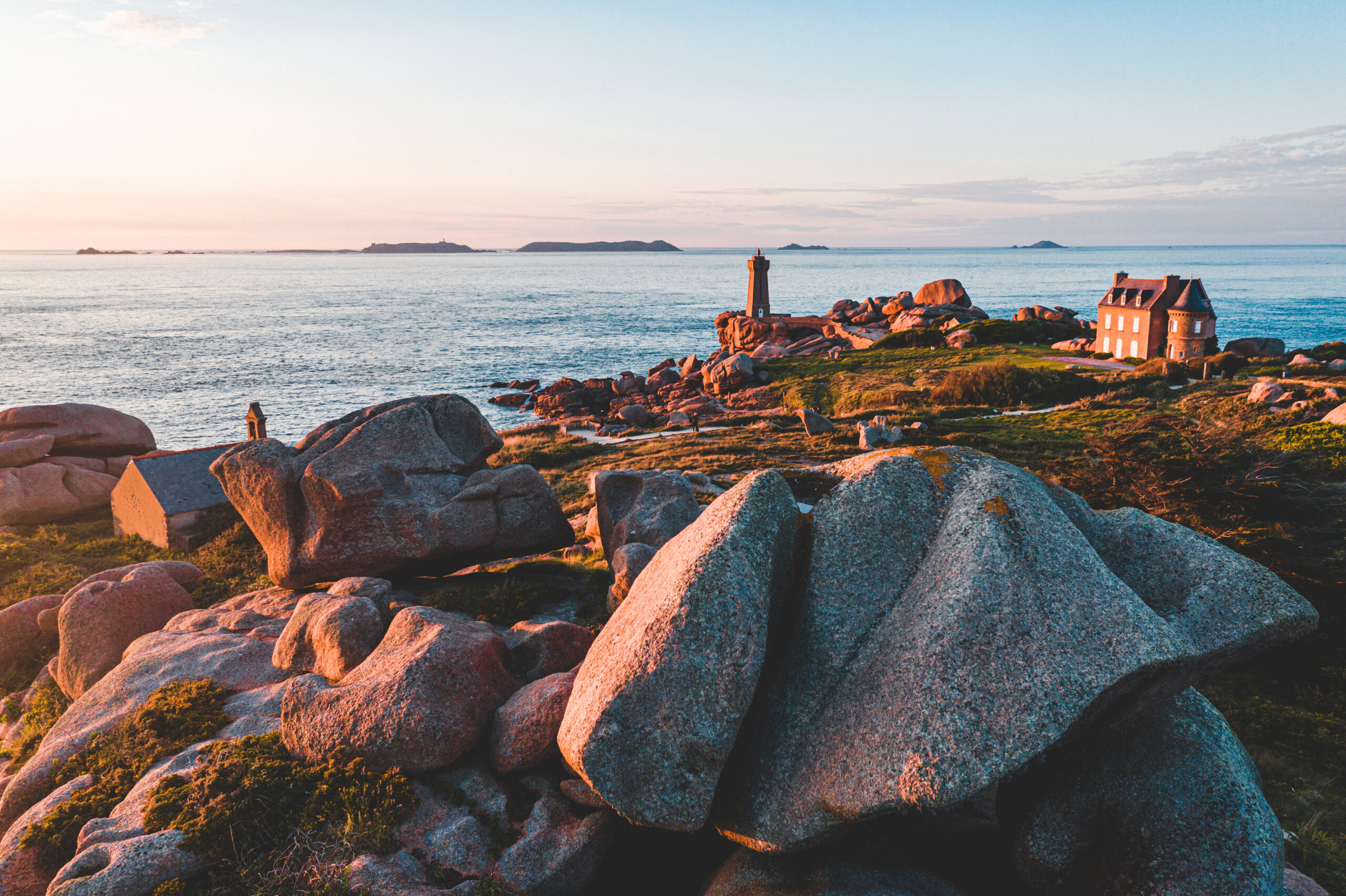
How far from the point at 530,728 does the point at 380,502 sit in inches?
338

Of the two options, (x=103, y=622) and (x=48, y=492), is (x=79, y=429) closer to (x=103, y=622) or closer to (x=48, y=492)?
(x=48, y=492)

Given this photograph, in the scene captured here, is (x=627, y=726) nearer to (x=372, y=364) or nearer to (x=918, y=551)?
(x=918, y=551)

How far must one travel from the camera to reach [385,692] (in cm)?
914

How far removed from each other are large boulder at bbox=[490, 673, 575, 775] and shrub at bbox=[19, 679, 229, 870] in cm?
447

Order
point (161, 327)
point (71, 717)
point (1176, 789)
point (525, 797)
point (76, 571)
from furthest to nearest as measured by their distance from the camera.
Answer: point (161, 327)
point (76, 571)
point (71, 717)
point (525, 797)
point (1176, 789)

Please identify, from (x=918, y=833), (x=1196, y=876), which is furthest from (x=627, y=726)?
(x=1196, y=876)

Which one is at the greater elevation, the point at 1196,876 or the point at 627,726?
the point at 627,726

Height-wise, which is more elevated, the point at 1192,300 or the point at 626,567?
the point at 1192,300

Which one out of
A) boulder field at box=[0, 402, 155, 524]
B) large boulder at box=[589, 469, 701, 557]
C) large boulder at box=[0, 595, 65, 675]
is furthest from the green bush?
boulder field at box=[0, 402, 155, 524]

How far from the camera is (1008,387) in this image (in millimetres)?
43594

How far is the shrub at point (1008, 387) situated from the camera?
4269 cm

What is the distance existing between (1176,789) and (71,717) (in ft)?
49.3

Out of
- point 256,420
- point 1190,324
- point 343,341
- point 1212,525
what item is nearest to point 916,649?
point 1212,525

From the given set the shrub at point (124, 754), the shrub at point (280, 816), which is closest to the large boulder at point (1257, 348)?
the shrub at point (280, 816)
